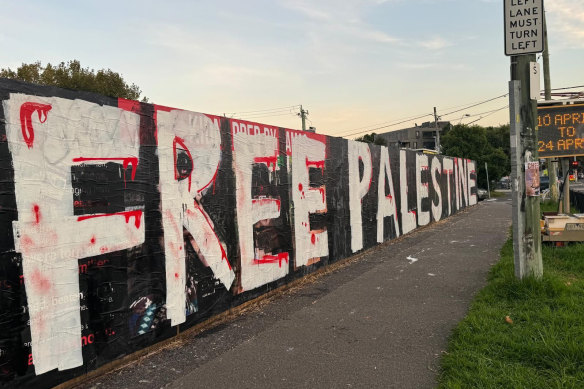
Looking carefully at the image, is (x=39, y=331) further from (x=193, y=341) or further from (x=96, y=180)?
(x=193, y=341)

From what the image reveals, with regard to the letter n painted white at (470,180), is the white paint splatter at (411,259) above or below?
below

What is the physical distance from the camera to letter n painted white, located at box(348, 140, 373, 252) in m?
9.27

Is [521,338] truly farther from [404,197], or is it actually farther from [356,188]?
[404,197]

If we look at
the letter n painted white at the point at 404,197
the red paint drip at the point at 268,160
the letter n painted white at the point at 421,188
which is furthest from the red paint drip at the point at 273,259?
the letter n painted white at the point at 421,188

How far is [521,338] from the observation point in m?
4.06

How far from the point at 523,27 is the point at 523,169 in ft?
6.05

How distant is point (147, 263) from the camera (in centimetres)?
432

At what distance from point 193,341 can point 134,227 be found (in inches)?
54.6

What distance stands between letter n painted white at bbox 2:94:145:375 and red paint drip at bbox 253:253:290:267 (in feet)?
A: 8.22

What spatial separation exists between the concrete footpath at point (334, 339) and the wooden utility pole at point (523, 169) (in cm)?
83

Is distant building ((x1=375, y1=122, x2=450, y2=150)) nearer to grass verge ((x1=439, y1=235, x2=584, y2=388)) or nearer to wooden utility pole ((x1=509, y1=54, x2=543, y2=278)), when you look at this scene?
wooden utility pole ((x1=509, y1=54, x2=543, y2=278))

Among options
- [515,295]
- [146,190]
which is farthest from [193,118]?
[515,295]

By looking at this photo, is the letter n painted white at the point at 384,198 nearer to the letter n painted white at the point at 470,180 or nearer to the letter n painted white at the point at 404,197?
the letter n painted white at the point at 404,197

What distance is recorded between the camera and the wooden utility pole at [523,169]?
19.0ft
